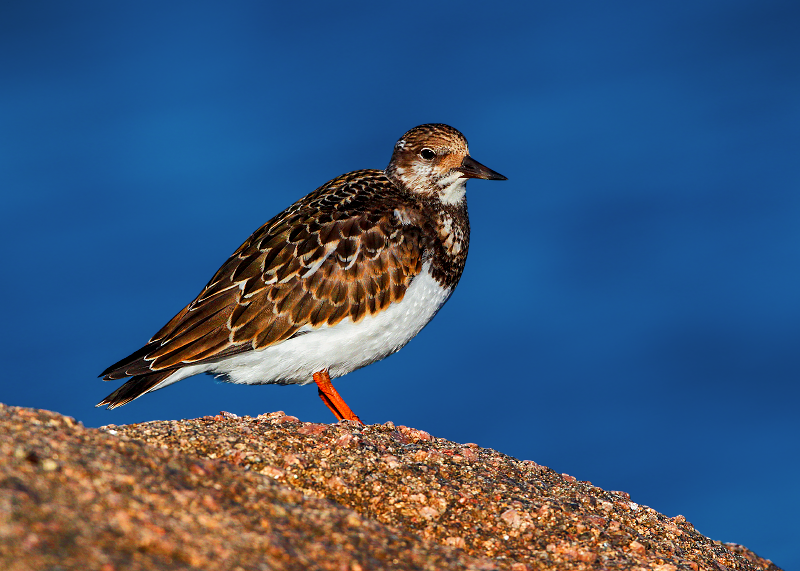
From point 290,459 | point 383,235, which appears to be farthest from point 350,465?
point 383,235


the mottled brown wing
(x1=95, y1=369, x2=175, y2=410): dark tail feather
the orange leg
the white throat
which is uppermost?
the white throat

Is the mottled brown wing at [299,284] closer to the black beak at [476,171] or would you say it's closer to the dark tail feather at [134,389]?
the dark tail feather at [134,389]

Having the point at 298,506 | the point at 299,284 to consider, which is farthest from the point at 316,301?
the point at 298,506

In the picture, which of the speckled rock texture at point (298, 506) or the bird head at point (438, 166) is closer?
the speckled rock texture at point (298, 506)

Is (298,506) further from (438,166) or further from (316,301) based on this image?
(438,166)

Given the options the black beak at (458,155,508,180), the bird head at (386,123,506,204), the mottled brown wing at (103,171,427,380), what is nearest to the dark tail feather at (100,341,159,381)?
the mottled brown wing at (103,171,427,380)

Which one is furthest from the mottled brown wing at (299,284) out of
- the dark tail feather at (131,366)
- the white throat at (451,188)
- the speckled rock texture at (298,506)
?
the speckled rock texture at (298,506)

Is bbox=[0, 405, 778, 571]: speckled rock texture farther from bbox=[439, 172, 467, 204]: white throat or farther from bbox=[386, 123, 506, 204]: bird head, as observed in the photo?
bbox=[386, 123, 506, 204]: bird head
